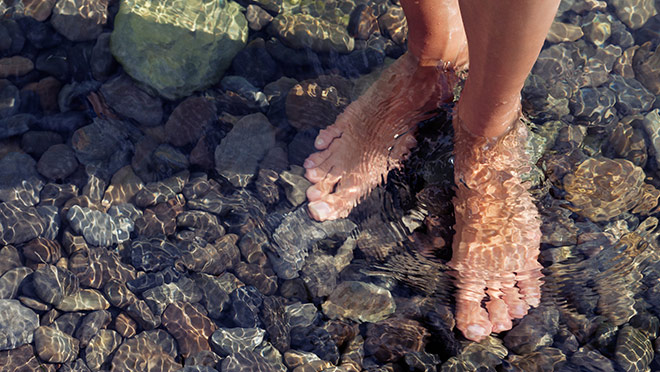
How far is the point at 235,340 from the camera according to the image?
248cm

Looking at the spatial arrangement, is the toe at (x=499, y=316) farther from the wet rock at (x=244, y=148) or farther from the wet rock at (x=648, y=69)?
the wet rock at (x=648, y=69)

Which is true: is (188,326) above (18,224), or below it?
below

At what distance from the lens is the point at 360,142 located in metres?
2.86

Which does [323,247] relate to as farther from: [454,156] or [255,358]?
[454,156]

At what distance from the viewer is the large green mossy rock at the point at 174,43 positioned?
3156mm

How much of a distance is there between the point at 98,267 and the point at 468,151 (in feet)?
A: 6.45

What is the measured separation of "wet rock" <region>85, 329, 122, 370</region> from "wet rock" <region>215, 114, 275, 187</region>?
1.00m

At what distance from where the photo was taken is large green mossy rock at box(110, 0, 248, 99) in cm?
316

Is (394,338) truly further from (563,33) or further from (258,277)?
(563,33)

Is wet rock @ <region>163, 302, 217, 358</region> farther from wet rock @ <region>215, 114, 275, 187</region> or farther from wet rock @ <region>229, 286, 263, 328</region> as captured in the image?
wet rock @ <region>215, 114, 275, 187</region>

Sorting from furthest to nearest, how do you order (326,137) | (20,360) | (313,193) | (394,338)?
(326,137), (313,193), (394,338), (20,360)

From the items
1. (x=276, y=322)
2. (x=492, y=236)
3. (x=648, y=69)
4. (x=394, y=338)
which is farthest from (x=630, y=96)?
(x=276, y=322)

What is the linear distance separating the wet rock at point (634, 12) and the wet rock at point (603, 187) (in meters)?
1.23

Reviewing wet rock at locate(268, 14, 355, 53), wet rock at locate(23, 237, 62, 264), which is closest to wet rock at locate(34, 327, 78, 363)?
wet rock at locate(23, 237, 62, 264)
